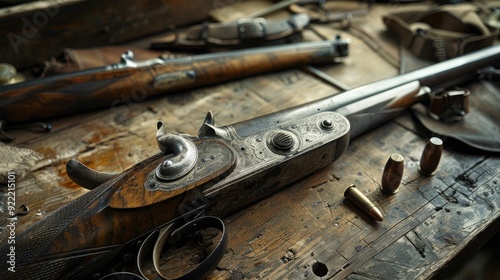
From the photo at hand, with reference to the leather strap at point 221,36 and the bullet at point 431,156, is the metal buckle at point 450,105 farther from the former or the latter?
the leather strap at point 221,36

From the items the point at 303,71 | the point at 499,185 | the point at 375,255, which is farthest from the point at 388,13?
the point at 375,255

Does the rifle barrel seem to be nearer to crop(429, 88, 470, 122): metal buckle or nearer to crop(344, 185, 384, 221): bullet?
crop(429, 88, 470, 122): metal buckle

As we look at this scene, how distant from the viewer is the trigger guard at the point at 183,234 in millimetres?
1554

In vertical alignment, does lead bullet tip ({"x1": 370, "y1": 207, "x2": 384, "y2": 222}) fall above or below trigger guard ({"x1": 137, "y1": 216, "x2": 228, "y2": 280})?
below

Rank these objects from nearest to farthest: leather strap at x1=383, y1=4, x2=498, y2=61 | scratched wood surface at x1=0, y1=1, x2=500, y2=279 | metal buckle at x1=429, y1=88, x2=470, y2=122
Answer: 1. scratched wood surface at x1=0, y1=1, x2=500, y2=279
2. metal buckle at x1=429, y1=88, x2=470, y2=122
3. leather strap at x1=383, y1=4, x2=498, y2=61

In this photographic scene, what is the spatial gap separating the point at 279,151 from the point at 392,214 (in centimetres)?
70

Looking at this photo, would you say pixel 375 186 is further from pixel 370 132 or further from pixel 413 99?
pixel 413 99

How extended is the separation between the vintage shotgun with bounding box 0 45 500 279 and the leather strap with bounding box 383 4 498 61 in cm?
127

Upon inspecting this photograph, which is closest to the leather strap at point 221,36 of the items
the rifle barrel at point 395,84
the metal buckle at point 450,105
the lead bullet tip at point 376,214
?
the rifle barrel at point 395,84

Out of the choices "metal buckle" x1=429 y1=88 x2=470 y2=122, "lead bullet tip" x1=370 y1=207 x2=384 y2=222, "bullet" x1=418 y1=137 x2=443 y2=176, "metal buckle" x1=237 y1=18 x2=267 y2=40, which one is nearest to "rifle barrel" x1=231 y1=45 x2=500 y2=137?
"metal buckle" x1=429 y1=88 x2=470 y2=122

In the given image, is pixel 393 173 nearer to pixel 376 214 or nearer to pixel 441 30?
pixel 376 214

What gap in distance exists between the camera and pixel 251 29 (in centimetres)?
314

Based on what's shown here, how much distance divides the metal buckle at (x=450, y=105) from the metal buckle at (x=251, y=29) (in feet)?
4.58

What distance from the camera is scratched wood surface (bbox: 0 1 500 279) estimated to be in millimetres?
1797
